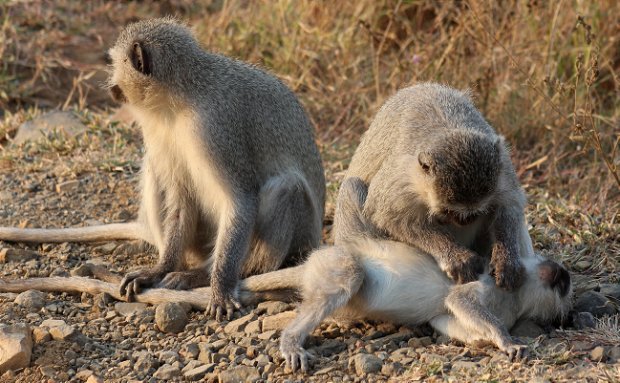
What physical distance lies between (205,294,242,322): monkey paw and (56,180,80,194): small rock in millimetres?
2034

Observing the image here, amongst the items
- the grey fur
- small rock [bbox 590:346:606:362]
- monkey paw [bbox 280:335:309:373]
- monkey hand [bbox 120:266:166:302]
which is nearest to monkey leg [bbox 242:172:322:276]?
the grey fur

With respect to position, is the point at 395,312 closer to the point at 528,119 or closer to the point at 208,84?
the point at 208,84

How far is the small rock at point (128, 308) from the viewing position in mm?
5149

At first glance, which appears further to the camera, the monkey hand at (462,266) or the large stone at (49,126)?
the large stone at (49,126)

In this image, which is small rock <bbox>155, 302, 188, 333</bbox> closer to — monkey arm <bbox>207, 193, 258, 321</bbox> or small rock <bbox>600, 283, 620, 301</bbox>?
monkey arm <bbox>207, 193, 258, 321</bbox>

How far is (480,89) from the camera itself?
7.88 metres

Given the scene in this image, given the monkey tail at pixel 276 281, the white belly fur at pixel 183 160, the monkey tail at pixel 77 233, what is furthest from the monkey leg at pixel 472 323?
the monkey tail at pixel 77 233

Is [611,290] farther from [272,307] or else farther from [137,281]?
[137,281]

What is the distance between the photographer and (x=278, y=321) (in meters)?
4.84

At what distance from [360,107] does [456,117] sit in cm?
311

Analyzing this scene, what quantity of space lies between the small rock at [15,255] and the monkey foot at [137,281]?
2.79 feet

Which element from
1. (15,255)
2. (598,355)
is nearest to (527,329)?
(598,355)

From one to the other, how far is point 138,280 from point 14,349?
104cm

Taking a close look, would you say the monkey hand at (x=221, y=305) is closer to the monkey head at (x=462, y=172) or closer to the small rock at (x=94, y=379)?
the small rock at (x=94, y=379)
